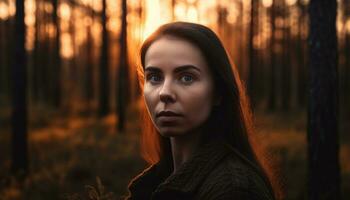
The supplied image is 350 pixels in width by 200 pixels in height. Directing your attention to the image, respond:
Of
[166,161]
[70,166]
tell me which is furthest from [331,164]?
[70,166]

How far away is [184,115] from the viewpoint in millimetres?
1651

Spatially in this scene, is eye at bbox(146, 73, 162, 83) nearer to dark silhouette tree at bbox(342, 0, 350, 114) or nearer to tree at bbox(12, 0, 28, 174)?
tree at bbox(12, 0, 28, 174)

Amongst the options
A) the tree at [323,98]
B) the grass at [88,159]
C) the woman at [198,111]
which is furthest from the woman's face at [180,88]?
the tree at [323,98]

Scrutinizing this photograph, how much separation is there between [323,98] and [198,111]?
166 inches

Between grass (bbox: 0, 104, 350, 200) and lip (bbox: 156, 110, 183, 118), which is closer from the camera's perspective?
lip (bbox: 156, 110, 183, 118)

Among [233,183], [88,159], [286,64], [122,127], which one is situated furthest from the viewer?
[286,64]

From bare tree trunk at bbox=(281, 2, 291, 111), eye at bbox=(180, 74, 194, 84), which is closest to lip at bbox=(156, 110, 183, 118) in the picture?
eye at bbox=(180, 74, 194, 84)

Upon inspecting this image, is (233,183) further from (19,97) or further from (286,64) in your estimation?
(286,64)

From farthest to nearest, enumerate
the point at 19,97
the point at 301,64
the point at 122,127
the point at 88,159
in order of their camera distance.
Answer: the point at 301,64, the point at 122,127, the point at 88,159, the point at 19,97

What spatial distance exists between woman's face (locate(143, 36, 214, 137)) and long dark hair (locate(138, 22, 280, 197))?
0.11ft

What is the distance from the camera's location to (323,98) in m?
5.51

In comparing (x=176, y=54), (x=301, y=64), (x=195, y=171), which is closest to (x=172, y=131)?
(x=195, y=171)

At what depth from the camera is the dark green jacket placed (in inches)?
55.3

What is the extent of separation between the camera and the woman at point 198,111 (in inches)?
62.0
